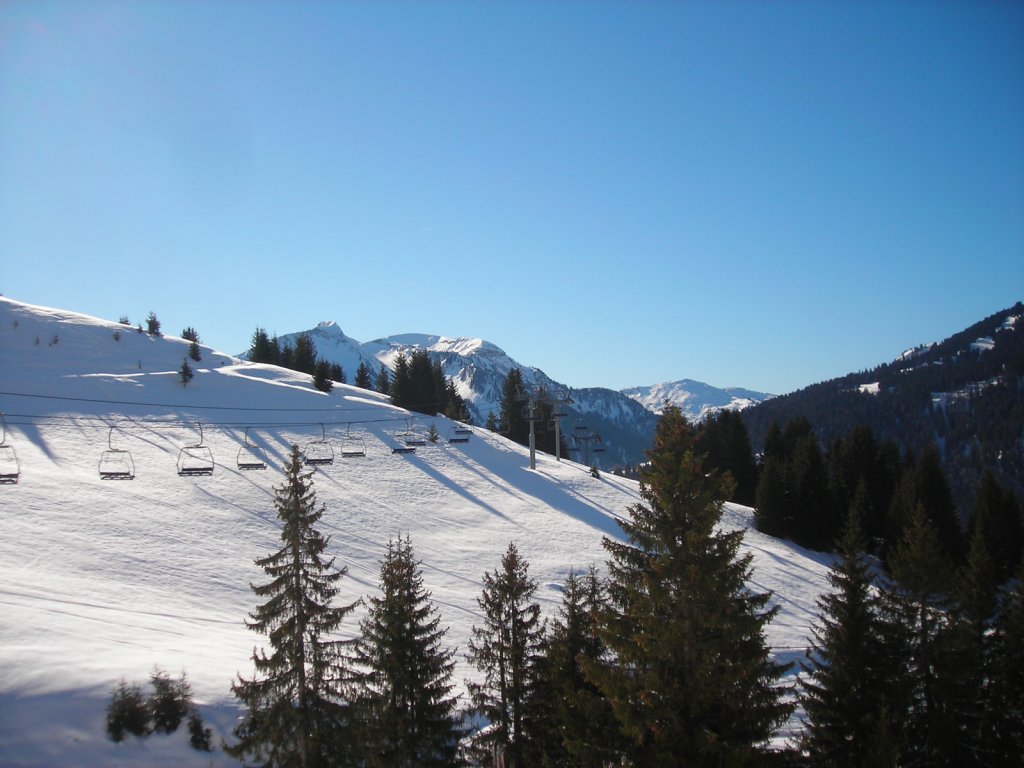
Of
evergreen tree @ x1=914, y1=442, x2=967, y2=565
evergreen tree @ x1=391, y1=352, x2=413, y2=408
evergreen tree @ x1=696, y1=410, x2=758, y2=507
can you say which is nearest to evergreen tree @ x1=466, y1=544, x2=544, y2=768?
evergreen tree @ x1=914, y1=442, x2=967, y2=565

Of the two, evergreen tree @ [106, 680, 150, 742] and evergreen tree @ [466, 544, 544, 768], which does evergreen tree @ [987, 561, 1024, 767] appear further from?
evergreen tree @ [106, 680, 150, 742]

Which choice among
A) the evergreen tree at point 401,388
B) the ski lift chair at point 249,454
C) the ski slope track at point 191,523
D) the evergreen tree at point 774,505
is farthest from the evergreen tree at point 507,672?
the evergreen tree at point 401,388

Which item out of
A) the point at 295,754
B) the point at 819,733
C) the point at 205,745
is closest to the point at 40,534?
the point at 205,745

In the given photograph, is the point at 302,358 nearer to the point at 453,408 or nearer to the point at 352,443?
the point at 453,408

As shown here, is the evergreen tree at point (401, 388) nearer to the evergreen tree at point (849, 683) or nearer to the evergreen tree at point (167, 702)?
the evergreen tree at point (167, 702)

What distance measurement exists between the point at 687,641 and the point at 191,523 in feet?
97.8

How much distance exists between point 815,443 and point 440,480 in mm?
32799

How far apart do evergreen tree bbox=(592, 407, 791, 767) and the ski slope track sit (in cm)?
139

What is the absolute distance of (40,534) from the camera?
27812mm

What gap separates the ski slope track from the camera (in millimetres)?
16094

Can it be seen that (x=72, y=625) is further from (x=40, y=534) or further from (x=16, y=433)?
(x=16, y=433)

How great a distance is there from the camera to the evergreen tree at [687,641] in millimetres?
11656

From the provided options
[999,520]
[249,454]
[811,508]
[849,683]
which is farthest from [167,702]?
[999,520]

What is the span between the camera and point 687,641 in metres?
11.8
